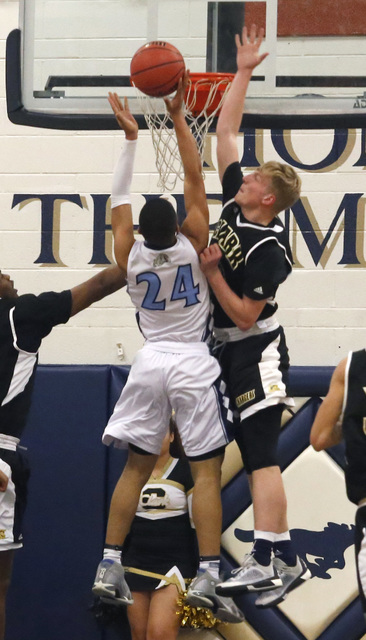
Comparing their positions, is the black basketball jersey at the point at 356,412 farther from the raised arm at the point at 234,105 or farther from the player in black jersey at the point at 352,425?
the raised arm at the point at 234,105

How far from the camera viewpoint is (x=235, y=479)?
22.6 ft

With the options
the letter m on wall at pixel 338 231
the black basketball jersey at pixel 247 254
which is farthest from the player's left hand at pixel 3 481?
the letter m on wall at pixel 338 231

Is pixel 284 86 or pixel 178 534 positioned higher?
pixel 284 86

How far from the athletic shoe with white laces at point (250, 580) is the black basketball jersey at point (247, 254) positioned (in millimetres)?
1132

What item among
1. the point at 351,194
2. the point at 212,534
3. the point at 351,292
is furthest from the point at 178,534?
the point at 351,194

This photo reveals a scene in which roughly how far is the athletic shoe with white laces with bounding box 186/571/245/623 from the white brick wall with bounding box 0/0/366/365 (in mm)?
2443

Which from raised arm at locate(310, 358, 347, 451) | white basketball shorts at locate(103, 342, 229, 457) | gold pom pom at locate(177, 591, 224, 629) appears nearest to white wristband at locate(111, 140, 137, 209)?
white basketball shorts at locate(103, 342, 229, 457)

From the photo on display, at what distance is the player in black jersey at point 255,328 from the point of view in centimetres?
472

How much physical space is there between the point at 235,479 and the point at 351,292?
1486 mm

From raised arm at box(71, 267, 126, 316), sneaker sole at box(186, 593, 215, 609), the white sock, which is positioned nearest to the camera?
sneaker sole at box(186, 593, 215, 609)

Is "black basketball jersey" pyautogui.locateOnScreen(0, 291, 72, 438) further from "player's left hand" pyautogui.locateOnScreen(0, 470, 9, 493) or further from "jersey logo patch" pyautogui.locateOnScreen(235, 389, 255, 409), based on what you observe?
"jersey logo patch" pyautogui.locateOnScreen(235, 389, 255, 409)

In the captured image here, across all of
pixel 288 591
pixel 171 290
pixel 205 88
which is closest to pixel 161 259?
pixel 171 290

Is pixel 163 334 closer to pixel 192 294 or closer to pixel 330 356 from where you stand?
pixel 192 294

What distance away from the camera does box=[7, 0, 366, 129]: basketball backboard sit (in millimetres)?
5793
